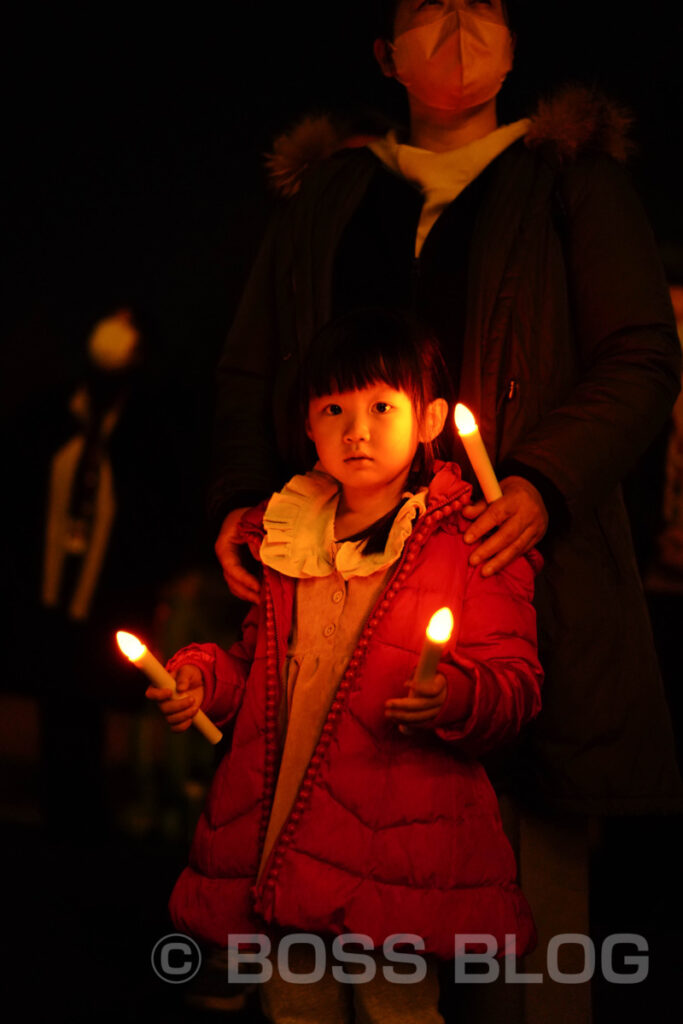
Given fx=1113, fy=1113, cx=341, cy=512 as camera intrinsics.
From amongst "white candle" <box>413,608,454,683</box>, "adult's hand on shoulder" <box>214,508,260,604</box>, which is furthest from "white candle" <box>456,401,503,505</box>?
"adult's hand on shoulder" <box>214,508,260,604</box>

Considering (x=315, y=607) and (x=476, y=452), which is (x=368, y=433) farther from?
(x=315, y=607)

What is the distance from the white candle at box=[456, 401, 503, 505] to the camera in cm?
152

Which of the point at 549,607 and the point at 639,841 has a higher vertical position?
the point at 549,607

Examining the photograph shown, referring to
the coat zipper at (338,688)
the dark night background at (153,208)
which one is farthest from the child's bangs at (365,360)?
the dark night background at (153,208)

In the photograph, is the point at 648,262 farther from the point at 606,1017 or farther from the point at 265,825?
the point at 606,1017

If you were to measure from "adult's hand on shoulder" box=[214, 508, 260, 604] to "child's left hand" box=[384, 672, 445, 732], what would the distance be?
18.3 inches

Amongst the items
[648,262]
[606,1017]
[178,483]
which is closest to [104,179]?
[178,483]

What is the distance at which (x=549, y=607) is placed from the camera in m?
1.78

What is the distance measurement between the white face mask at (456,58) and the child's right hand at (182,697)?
3.45 feet

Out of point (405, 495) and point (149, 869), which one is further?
point (149, 869)

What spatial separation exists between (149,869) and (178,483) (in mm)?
1079

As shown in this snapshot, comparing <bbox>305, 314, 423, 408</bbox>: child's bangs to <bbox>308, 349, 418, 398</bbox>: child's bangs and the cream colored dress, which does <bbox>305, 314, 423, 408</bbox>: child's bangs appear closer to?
<bbox>308, 349, 418, 398</bbox>: child's bangs

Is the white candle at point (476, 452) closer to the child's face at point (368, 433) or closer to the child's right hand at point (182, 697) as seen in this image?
the child's face at point (368, 433)

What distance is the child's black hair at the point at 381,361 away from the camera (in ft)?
5.16
